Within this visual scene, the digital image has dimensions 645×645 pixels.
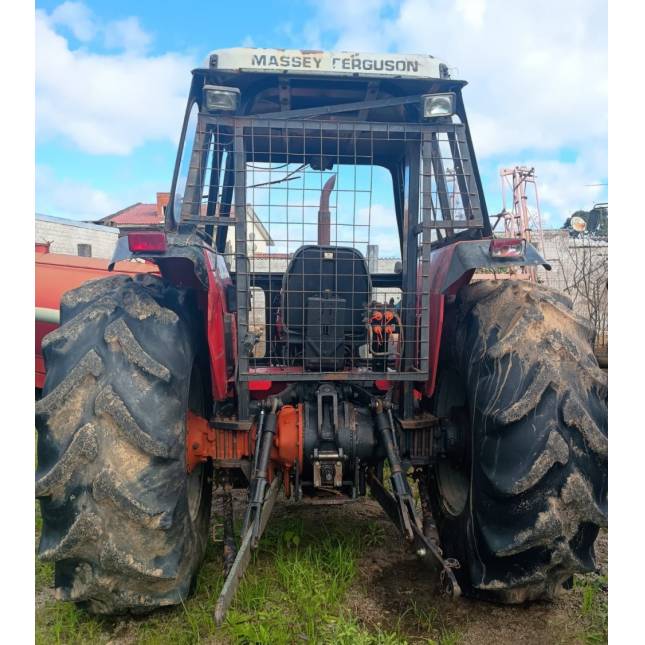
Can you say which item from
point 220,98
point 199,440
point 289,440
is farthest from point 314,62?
point 199,440

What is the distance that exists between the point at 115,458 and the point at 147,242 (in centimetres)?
84

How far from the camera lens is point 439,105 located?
2646 millimetres

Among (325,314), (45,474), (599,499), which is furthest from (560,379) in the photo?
(45,474)

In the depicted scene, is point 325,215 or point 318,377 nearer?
point 318,377

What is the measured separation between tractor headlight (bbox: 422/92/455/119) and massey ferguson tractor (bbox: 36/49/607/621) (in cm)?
1

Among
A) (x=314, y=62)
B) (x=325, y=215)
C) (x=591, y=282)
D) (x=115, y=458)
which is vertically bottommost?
(x=115, y=458)

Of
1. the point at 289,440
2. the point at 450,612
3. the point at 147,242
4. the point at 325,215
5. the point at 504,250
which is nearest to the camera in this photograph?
the point at 147,242

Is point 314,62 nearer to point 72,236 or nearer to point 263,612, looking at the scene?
point 263,612

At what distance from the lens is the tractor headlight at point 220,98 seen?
8.43ft

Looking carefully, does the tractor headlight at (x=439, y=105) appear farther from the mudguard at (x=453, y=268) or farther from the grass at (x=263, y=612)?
the grass at (x=263, y=612)

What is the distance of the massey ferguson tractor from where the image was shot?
217 cm

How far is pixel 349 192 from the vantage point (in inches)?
109

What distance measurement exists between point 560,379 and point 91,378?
183 cm

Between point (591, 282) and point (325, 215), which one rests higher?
point (591, 282)
